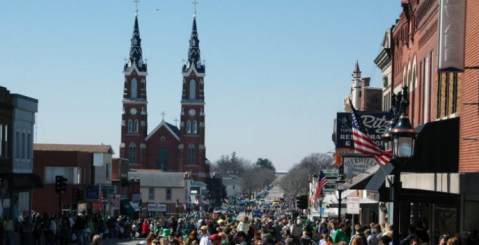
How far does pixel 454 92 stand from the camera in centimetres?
2344

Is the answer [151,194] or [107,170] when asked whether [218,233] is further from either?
[151,194]

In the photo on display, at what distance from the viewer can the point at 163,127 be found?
172m

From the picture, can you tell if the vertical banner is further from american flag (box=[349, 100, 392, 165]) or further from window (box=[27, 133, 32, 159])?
window (box=[27, 133, 32, 159])

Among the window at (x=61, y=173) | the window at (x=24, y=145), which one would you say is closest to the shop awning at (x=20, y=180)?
the window at (x=24, y=145)

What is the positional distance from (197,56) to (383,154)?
491ft

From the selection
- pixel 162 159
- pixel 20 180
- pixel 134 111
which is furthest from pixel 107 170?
pixel 162 159

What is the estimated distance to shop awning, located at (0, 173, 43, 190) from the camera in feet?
152

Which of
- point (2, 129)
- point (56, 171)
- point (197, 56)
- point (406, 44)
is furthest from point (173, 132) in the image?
point (406, 44)

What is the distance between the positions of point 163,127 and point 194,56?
12828 mm

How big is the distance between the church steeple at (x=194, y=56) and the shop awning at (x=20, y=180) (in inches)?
4683

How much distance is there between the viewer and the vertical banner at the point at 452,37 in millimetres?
17094

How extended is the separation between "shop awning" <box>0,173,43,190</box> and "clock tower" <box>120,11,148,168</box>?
11310 cm

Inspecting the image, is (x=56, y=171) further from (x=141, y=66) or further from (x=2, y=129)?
(x=141, y=66)

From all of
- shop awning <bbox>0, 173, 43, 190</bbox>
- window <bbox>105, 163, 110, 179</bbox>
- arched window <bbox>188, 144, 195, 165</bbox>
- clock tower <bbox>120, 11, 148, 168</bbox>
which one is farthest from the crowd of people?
arched window <bbox>188, 144, 195, 165</bbox>
